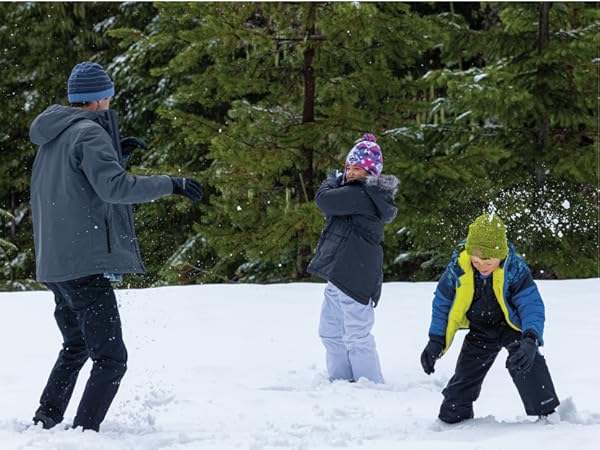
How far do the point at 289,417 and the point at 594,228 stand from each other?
26.3 ft

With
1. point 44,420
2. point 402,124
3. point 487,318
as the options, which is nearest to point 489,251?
point 487,318

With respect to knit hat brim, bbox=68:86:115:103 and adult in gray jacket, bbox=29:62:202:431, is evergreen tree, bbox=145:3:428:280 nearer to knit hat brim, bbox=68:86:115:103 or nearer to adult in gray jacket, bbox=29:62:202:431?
knit hat brim, bbox=68:86:115:103

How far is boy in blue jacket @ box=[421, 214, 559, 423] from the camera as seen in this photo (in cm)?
439

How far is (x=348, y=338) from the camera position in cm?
565

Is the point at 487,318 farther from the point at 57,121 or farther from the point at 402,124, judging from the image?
the point at 402,124

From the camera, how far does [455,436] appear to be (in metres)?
4.31

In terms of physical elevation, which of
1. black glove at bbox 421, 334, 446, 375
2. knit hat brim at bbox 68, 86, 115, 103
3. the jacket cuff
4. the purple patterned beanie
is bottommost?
black glove at bbox 421, 334, 446, 375

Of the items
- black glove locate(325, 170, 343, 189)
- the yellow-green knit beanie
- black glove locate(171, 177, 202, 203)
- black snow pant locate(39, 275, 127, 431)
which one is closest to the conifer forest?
black glove locate(325, 170, 343, 189)

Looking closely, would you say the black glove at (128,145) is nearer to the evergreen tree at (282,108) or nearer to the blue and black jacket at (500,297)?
the blue and black jacket at (500,297)

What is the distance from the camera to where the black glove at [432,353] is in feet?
14.5

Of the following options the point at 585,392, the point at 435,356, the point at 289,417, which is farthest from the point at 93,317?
the point at 585,392

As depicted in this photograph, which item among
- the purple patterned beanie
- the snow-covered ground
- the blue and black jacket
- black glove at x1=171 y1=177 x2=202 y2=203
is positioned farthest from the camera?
the purple patterned beanie

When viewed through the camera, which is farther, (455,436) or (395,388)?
(395,388)

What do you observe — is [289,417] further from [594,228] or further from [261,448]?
[594,228]
